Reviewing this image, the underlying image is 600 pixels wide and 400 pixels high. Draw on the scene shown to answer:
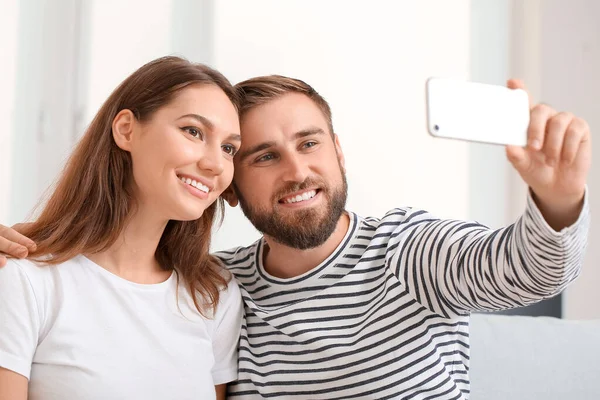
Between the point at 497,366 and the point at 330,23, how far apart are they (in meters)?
1.18

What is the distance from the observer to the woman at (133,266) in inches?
46.5

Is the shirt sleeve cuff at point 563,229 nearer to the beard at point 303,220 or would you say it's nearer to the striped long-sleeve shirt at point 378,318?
the striped long-sleeve shirt at point 378,318

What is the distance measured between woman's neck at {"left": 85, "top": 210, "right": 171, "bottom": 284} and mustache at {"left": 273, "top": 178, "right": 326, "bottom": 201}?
0.80 feet

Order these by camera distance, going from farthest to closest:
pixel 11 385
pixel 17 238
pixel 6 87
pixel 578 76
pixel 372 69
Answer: pixel 578 76, pixel 372 69, pixel 6 87, pixel 17 238, pixel 11 385

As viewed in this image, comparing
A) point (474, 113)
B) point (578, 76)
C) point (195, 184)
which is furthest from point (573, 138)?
point (578, 76)

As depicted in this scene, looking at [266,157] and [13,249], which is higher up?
[266,157]

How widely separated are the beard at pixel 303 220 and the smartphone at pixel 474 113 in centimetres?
59

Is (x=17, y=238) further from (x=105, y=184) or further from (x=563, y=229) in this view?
(x=563, y=229)

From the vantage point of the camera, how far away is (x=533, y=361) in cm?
159

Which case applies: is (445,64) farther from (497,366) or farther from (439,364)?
(439,364)

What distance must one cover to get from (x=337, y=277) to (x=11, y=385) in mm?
637

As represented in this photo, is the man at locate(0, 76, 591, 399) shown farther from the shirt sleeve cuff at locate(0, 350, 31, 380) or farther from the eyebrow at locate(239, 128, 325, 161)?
the shirt sleeve cuff at locate(0, 350, 31, 380)

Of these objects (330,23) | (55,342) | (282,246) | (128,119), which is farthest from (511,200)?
(55,342)

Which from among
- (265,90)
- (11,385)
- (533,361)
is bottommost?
(533,361)
